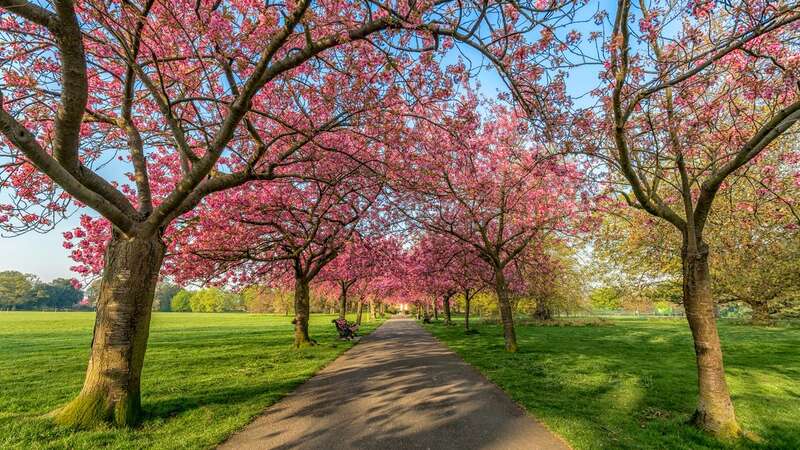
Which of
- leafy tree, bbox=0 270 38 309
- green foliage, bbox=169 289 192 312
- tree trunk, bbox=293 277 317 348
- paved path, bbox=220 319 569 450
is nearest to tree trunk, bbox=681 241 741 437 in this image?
paved path, bbox=220 319 569 450

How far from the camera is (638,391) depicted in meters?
8.27

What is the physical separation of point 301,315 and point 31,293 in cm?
15238

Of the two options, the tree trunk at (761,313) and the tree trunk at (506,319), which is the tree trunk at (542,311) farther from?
the tree trunk at (506,319)

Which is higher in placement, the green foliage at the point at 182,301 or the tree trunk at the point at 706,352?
the tree trunk at the point at 706,352

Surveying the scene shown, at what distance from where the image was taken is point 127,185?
12.0 meters

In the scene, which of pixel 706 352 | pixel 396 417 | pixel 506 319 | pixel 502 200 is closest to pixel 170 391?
pixel 396 417

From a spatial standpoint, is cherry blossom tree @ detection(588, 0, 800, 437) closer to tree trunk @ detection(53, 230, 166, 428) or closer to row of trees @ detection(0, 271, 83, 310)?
tree trunk @ detection(53, 230, 166, 428)

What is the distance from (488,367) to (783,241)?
53.4ft

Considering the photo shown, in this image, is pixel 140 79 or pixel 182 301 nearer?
pixel 140 79

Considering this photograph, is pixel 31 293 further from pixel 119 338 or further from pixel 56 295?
pixel 119 338

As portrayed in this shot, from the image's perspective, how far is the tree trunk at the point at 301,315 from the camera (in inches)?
653

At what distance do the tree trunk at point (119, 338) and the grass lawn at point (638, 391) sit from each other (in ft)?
22.3

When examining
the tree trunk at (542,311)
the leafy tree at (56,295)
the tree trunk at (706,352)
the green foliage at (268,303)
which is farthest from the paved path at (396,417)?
the leafy tree at (56,295)

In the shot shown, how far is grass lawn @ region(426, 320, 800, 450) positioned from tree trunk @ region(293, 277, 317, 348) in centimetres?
699
